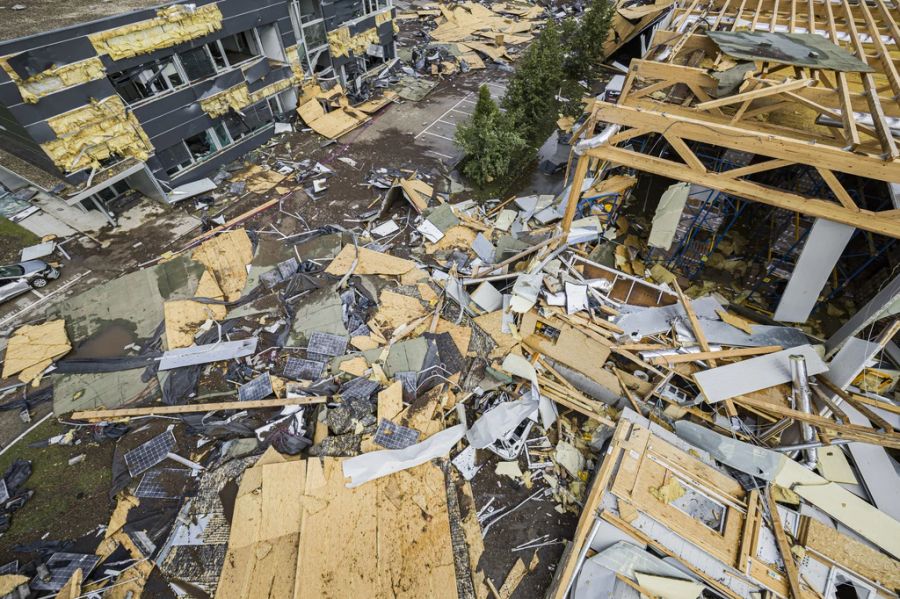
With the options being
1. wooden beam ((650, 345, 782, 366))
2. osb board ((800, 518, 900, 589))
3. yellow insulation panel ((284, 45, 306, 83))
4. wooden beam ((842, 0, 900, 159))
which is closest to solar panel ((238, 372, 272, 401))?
wooden beam ((650, 345, 782, 366))

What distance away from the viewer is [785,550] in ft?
23.2

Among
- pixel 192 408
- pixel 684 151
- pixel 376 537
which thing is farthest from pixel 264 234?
pixel 684 151

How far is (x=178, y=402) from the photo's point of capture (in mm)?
10250

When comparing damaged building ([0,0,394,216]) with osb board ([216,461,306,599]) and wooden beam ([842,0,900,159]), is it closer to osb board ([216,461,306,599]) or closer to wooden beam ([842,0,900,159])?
osb board ([216,461,306,599])

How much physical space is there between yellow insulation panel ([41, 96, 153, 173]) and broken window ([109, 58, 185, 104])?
80cm

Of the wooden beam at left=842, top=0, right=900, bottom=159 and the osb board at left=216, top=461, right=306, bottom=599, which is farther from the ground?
the wooden beam at left=842, top=0, right=900, bottom=159

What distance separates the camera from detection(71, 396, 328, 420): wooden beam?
9836 mm

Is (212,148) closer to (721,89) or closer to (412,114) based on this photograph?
(412,114)

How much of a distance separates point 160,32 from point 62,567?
644 inches

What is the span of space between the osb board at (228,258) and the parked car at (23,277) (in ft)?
17.7

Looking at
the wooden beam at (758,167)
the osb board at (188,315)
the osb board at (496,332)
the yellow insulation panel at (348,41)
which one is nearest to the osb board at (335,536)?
the osb board at (496,332)

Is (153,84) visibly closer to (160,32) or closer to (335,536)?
(160,32)

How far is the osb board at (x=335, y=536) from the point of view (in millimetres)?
7305

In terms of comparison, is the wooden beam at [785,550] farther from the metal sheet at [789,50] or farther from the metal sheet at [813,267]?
the metal sheet at [789,50]
